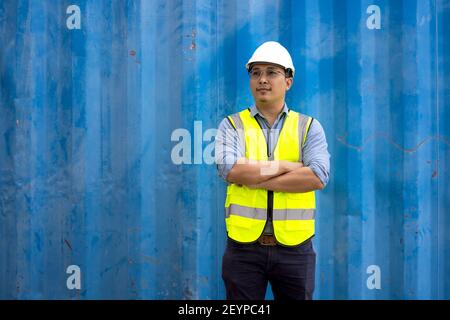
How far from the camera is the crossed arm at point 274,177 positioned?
2139mm

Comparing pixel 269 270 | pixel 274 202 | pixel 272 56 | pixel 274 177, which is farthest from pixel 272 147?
pixel 269 270

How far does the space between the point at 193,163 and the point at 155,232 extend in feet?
1.77

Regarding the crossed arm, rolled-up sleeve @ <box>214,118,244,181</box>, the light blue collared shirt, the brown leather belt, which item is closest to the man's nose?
the light blue collared shirt

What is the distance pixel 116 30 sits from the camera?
2.80 metres

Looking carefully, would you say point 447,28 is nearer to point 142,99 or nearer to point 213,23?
point 213,23

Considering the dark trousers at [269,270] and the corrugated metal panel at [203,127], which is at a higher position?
the corrugated metal panel at [203,127]

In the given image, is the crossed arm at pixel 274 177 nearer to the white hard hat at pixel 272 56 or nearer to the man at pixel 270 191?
the man at pixel 270 191

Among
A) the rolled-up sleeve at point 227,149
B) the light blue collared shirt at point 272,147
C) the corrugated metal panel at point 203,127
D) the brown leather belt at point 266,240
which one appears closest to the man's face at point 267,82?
the light blue collared shirt at point 272,147

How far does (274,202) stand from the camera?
2.17 metres

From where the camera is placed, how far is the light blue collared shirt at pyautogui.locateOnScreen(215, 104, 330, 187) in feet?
7.13

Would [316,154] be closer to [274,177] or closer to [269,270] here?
[274,177]

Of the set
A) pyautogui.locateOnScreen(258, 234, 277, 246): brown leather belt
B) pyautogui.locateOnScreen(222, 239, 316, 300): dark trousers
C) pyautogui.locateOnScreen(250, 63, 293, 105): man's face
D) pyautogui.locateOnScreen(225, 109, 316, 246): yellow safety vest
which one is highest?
pyautogui.locateOnScreen(250, 63, 293, 105): man's face

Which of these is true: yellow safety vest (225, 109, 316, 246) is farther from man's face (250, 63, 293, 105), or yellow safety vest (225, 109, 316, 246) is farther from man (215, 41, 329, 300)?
man's face (250, 63, 293, 105)

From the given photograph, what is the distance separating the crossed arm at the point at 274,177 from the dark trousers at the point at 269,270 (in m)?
0.31
